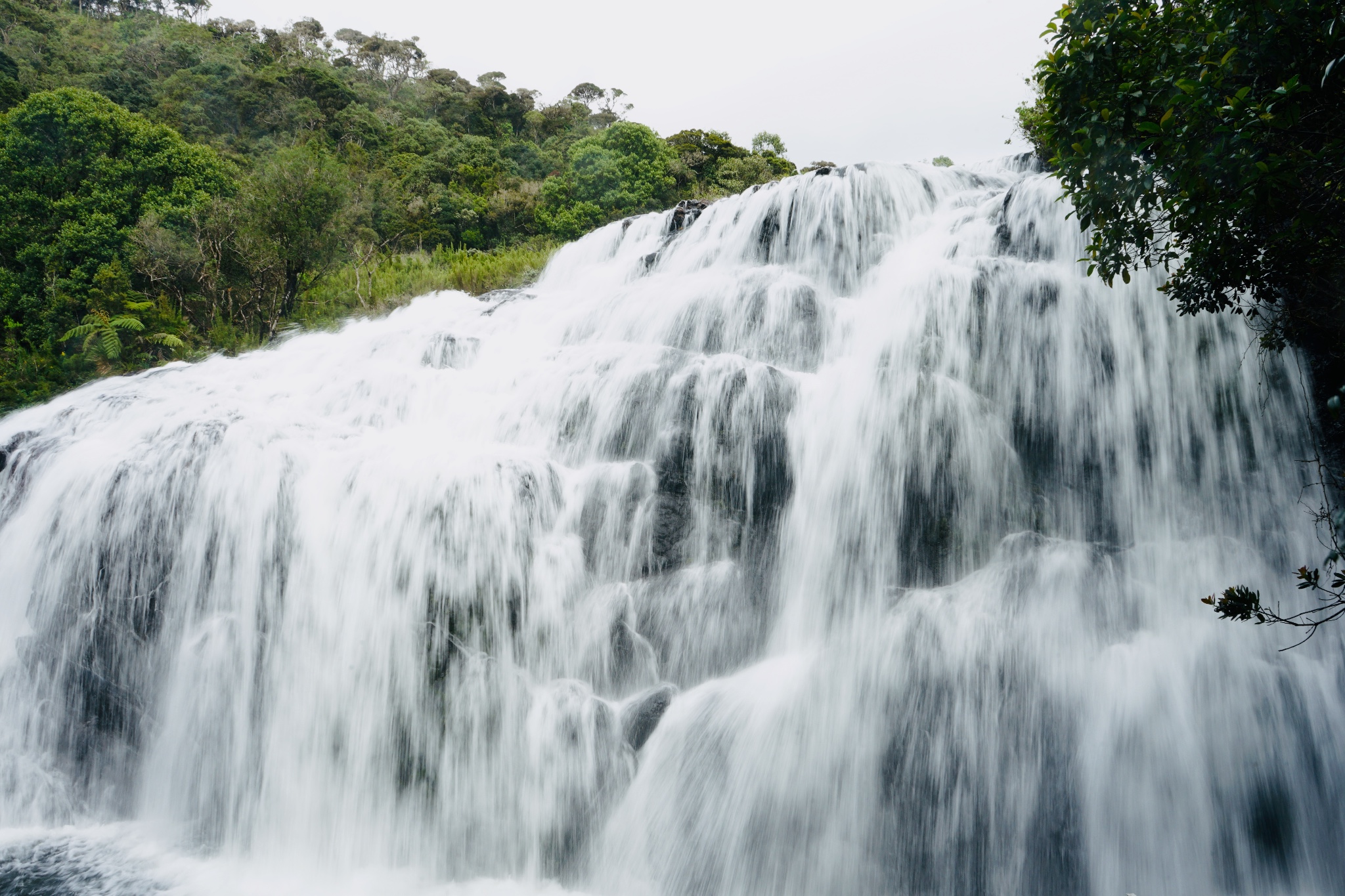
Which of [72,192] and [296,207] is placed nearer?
[296,207]

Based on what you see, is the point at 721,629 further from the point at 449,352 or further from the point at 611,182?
the point at 611,182

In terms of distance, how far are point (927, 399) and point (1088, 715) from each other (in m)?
3.30

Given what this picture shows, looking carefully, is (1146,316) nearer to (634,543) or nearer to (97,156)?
(634,543)

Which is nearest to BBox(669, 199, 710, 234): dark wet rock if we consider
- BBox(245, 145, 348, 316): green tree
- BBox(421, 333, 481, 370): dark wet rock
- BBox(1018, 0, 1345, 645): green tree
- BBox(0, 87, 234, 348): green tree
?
BBox(421, 333, 481, 370): dark wet rock

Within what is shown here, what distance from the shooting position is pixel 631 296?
38.2 ft

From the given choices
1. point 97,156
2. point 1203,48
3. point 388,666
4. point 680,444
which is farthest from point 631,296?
point 97,156

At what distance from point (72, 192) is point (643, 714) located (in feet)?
62.3

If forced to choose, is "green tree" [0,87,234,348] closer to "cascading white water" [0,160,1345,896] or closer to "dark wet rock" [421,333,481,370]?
"cascading white water" [0,160,1345,896]

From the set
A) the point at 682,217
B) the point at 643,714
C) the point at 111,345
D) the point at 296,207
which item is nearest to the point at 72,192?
the point at 296,207

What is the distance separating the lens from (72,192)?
15688mm

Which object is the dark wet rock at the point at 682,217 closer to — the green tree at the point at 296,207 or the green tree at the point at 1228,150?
the green tree at the point at 296,207

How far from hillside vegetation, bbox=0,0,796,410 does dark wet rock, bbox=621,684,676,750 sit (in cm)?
1139

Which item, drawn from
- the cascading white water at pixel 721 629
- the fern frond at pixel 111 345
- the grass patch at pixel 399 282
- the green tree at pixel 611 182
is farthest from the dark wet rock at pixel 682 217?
the fern frond at pixel 111 345

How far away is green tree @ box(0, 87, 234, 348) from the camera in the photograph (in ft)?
48.0
